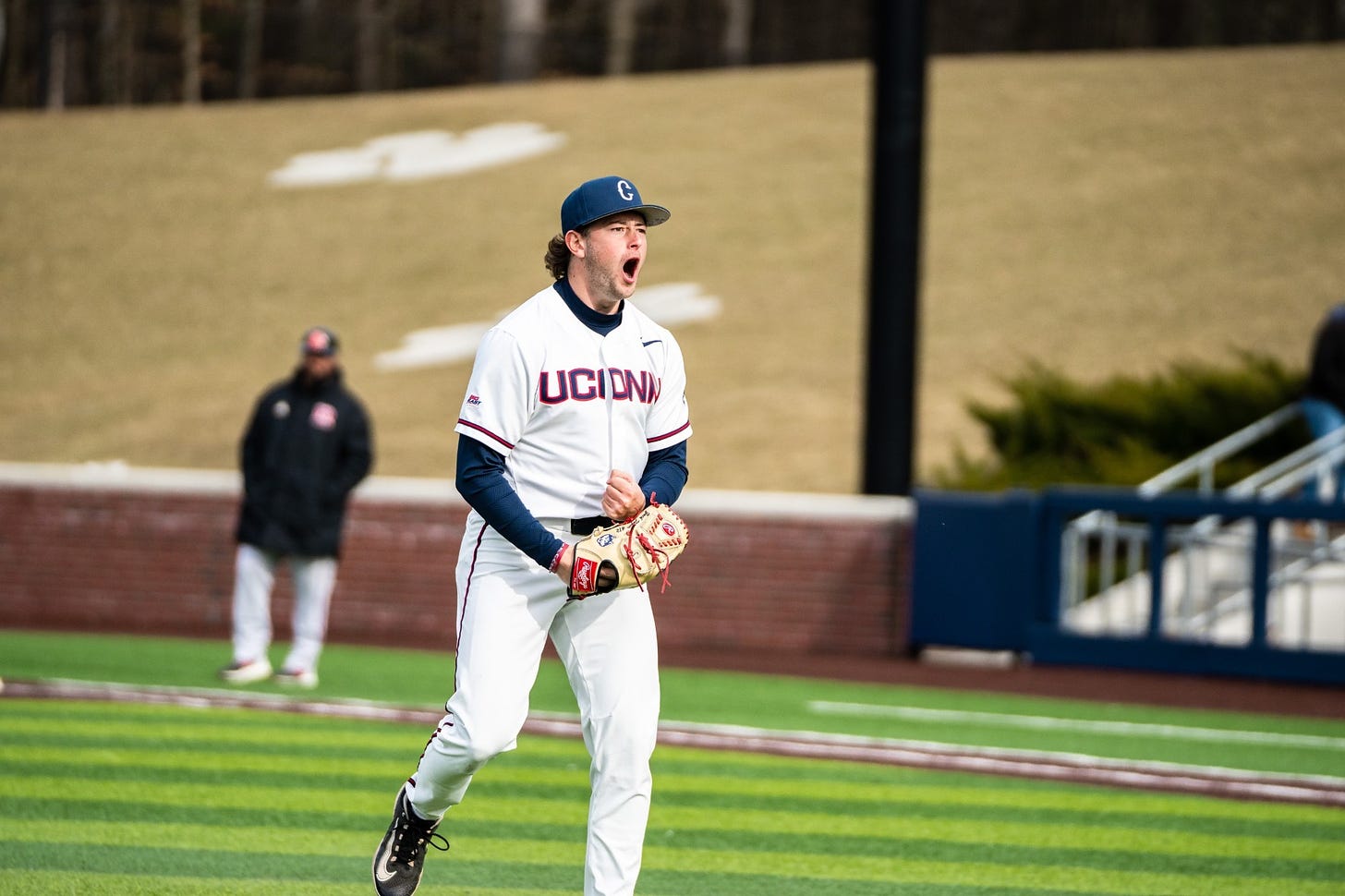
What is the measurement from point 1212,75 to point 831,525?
33859 mm

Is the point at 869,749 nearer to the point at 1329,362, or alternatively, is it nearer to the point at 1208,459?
the point at 1329,362

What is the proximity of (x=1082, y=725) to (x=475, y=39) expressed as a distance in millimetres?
43841

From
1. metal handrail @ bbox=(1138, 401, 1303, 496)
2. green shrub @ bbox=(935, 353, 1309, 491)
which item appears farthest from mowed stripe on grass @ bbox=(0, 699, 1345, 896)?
green shrub @ bbox=(935, 353, 1309, 491)

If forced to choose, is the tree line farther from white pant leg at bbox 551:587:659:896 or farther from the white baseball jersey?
white pant leg at bbox 551:587:659:896

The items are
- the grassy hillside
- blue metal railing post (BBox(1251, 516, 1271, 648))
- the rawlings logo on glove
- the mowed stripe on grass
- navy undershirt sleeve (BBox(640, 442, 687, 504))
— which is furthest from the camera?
the grassy hillside

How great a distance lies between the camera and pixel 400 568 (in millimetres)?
15273

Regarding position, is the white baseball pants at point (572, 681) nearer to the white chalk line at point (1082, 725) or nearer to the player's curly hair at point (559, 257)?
the player's curly hair at point (559, 257)

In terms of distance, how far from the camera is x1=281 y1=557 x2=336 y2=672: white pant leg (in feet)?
36.7

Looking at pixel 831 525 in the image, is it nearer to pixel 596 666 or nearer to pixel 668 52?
pixel 596 666

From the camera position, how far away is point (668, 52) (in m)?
52.0

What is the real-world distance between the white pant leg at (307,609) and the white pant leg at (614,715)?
647 centimetres

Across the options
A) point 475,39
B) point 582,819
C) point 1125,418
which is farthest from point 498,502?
point 475,39

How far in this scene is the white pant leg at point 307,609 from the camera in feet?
36.7

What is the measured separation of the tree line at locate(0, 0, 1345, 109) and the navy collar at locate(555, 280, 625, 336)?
4460 centimetres
